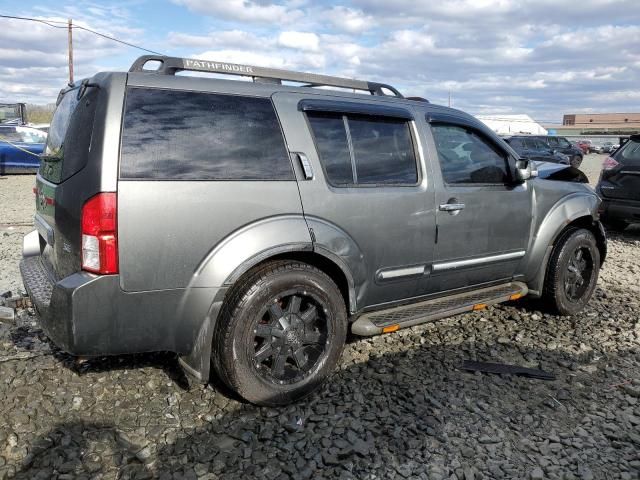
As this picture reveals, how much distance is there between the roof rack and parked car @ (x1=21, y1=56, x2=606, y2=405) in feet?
0.04

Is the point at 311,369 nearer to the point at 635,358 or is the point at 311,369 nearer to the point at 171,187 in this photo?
the point at 171,187

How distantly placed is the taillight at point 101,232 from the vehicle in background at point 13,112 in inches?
893

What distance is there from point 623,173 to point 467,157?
528cm

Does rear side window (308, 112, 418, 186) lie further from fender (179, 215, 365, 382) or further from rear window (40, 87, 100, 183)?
rear window (40, 87, 100, 183)

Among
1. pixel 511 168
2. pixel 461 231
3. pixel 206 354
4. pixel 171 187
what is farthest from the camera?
pixel 511 168

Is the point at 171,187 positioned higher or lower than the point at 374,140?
lower

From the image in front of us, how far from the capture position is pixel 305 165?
10.3 feet

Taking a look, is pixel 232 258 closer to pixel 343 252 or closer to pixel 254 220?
pixel 254 220

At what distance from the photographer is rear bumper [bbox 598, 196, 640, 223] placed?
779cm

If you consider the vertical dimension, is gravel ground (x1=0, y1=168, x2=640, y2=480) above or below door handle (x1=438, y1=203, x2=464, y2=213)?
below

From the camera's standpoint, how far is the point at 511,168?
4246 millimetres

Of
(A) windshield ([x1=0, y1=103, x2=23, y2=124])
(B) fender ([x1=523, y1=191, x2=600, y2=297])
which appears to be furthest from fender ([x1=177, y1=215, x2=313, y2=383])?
(A) windshield ([x1=0, y1=103, x2=23, y2=124])

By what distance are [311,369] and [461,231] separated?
4.93ft

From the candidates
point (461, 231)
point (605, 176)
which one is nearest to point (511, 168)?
point (461, 231)
